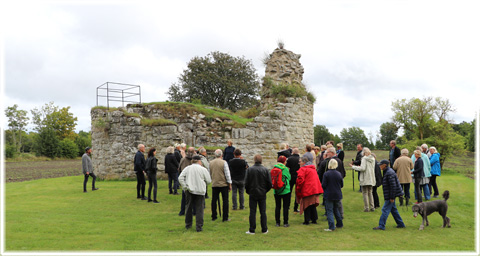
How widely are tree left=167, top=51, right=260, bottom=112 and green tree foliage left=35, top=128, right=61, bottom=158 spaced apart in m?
21.4

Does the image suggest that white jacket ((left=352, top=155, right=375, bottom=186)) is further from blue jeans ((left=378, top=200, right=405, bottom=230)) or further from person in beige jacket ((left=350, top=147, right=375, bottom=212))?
blue jeans ((left=378, top=200, right=405, bottom=230))

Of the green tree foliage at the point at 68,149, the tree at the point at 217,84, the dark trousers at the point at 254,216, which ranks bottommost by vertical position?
the dark trousers at the point at 254,216

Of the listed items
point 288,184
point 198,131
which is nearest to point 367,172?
point 288,184

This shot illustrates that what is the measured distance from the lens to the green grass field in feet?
21.4

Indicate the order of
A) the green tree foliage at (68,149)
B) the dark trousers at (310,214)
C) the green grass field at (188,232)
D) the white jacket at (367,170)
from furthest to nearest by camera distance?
the green tree foliage at (68,149) → the white jacket at (367,170) → the dark trousers at (310,214) → the green grass field at (188,232)

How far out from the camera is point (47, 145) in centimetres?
4762

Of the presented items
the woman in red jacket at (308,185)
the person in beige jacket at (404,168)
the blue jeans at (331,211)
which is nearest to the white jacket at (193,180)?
the woman in red jacket at (308,185)

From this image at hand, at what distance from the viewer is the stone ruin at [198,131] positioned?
16312mm

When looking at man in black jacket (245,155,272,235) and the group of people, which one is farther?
the group of people

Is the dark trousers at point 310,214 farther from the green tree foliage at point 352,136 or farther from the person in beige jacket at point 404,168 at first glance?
the green tree foliage at point 352,136

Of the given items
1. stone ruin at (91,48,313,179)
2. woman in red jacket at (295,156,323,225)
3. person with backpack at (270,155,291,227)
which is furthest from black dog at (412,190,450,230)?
stone ruin at (91,48,313,179)

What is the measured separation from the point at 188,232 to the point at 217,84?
108ft

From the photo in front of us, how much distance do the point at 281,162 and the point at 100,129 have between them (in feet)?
41.1

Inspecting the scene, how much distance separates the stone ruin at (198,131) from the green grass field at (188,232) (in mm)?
5351
